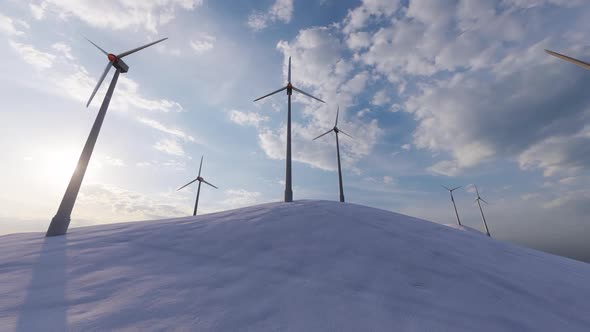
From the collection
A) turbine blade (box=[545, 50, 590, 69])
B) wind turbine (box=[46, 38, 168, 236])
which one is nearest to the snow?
wind turbine (box=[46, 38, 168, 236])

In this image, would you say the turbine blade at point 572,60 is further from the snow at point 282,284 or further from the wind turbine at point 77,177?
the wind turbine at point 77,177

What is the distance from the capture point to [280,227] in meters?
12.1

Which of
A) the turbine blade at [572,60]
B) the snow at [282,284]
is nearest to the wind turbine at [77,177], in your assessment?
the snow at [282,284]

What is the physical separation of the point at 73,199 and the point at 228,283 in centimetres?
1428

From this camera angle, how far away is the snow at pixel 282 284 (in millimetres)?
5234

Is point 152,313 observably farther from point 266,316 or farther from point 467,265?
point 467,265

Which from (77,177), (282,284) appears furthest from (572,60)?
(77,177)

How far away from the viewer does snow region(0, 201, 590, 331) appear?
523cm

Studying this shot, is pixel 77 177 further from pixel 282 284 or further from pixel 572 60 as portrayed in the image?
pixel 572 60

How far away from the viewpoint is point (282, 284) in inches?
265

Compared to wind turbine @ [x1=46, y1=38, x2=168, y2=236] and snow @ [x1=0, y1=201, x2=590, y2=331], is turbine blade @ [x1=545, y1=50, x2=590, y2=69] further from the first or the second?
wind turbine @ [x1=46, y1=38, x2=168, y2=236]

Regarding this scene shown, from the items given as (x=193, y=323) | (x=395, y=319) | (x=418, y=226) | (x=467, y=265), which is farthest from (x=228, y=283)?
(x=418, y=226)

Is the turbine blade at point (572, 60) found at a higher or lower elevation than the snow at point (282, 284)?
higher

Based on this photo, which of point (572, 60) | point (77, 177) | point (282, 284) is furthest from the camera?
point (77, 177)
